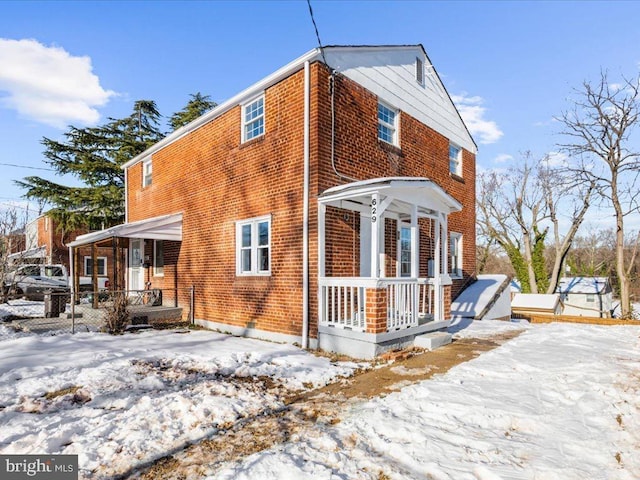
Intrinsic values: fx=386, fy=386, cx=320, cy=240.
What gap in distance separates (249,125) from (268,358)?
6.00 m

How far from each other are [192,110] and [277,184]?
27476 mm

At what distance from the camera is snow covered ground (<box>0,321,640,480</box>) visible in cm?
319

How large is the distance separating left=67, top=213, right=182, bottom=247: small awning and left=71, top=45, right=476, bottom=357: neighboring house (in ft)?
0.15

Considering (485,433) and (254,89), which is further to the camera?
(254,89)

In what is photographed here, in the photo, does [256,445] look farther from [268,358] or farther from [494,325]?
[494,325]

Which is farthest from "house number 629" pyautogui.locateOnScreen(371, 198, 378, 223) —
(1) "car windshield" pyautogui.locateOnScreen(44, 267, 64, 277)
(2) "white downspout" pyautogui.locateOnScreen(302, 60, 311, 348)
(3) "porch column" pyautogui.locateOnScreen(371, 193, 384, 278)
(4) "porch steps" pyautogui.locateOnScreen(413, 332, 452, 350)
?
(1) "car windshield" pyautogui.locateOnScreen(44, 267, 64, 277)

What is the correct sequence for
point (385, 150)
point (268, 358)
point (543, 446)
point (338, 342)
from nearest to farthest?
point (543, 446)
point (268, 358)
point (338, 342)
point (385, 150)

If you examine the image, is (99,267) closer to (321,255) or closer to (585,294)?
(321,255)

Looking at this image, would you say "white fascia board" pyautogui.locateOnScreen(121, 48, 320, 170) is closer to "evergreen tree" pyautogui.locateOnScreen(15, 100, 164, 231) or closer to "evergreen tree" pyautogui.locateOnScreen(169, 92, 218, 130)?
"evergreen tree" pyautogui.locateOnScreen(15, 100, 164, 231)

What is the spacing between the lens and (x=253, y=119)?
9.65 metres

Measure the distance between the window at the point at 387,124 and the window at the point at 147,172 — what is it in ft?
29.5

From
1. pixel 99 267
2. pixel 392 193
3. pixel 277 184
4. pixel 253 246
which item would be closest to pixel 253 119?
pixel 277 184

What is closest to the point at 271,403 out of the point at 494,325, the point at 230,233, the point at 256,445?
the point at 256,445

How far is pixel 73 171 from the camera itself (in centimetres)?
2423
